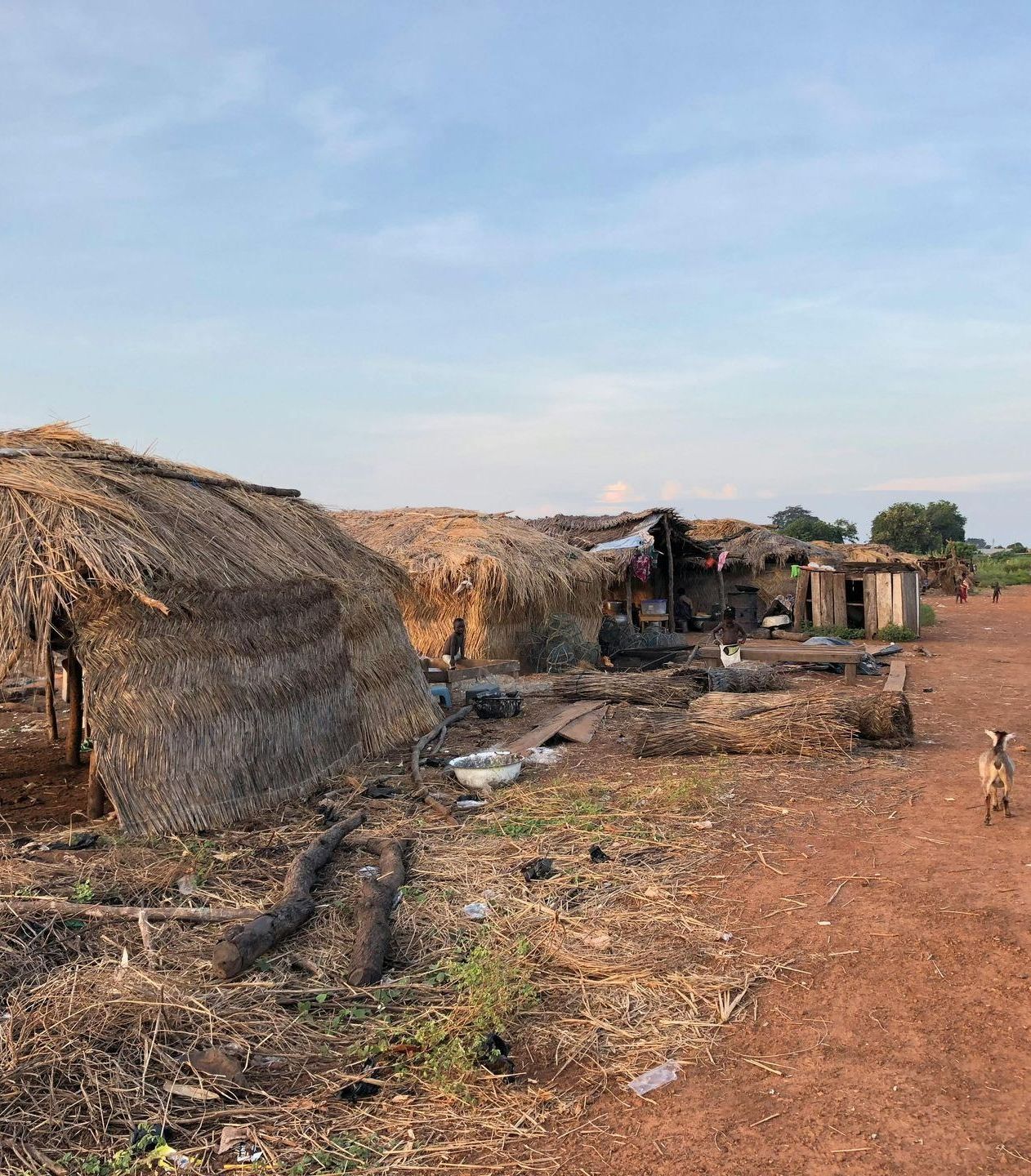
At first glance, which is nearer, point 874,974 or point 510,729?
point 874,974

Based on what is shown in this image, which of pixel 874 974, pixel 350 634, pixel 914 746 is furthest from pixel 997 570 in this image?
pixel 874 974

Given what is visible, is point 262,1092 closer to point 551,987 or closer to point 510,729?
point 551,987

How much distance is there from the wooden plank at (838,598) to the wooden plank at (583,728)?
1072cm

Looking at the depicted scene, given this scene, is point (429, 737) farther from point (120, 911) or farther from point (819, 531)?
point (819, 531)

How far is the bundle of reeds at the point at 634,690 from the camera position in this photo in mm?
11773

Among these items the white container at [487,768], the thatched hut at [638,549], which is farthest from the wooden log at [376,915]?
the thatched hut at [638,549]

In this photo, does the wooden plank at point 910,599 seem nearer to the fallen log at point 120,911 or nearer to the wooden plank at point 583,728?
the wooden plank at point 583,728

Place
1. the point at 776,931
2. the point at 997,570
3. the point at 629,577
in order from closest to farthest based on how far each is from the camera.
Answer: the point at 776,931 < the point at 629,577 < the point at 997,570

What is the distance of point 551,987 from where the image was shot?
4.13 metres

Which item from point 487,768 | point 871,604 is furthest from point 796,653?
point 487,768

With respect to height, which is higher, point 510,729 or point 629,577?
point 629,577

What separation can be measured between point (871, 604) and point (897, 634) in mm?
1084

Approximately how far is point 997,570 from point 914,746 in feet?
125

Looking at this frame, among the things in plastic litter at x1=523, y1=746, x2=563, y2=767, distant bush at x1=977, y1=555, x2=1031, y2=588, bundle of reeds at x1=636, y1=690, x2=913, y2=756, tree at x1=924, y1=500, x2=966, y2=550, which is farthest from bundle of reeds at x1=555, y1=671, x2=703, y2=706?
tree at x1=924, y1=500, x2=966, y2=550
